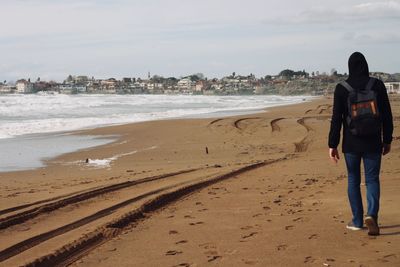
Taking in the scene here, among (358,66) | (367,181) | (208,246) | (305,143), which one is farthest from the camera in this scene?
(305,143)

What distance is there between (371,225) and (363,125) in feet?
3.02

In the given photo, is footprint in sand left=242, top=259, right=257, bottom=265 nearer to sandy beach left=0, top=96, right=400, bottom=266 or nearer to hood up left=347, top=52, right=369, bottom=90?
sandy beach left=0, top=96, right=400, bottom=266

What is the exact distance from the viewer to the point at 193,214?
6.32m

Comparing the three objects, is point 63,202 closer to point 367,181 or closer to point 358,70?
point 367,181

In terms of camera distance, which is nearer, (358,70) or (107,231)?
(358,70)

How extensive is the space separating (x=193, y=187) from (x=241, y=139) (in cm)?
983

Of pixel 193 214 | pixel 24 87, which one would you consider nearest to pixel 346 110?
pixel 193 214

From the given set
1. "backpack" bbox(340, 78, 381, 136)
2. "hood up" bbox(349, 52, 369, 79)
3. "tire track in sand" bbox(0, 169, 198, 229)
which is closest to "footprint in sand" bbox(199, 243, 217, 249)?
"backpack" bbox(340, 78, 381, 136)

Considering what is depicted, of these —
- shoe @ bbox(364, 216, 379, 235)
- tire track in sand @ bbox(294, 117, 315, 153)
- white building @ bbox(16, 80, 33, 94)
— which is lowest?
tire track in sand @ bbox(294, 117, 315, 153)

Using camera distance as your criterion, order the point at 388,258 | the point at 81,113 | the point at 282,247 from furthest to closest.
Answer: the point at 81,113 → the point at 282,247 → the point at 388,258

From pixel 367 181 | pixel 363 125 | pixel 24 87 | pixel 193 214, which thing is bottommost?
pixel 193 214

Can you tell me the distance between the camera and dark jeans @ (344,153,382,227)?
5.00 meters

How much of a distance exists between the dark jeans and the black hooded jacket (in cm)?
8

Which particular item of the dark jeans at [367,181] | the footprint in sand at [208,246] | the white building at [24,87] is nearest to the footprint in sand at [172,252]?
the footprint in sand at [208,246]
